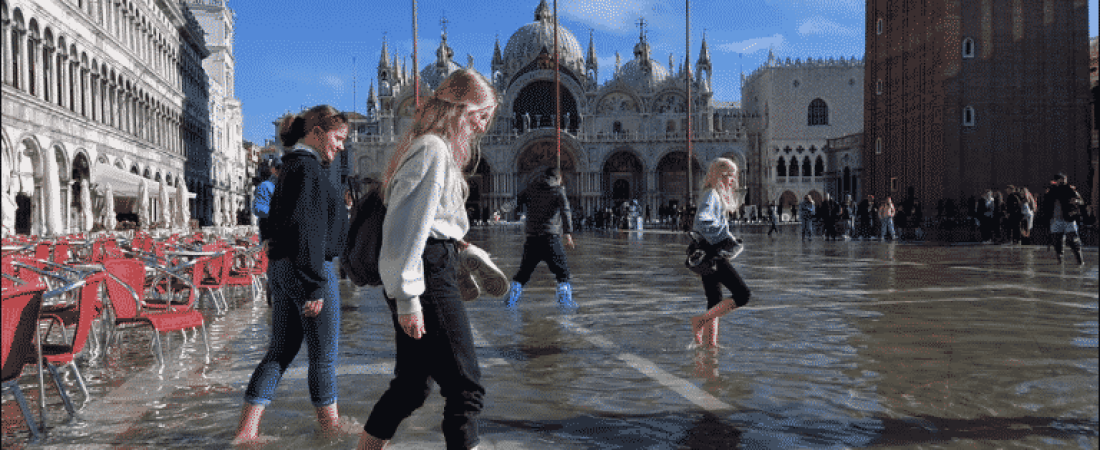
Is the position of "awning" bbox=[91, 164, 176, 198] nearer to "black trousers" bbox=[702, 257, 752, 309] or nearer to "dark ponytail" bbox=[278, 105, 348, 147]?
"black trousers" bbox=[702, 257, 752, 309]

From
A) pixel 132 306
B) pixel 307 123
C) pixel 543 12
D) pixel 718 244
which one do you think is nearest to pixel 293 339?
pixel 307 123

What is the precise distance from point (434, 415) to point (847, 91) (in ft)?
224

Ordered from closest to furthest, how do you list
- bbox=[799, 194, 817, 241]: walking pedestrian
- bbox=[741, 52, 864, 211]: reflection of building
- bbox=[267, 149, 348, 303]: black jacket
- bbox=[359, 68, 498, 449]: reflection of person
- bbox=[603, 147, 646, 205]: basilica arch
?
bbox=[359, 68, 498, 449]: reflection of person
bbox=[267, 149, 348, 303]: black jacket
bbox=[799, 194, 817, 241]: walking pedestrian
bbox=[741, 52, 864, 211]: reflection of building
bbox=[603, 147, 646, 205]: basilica arch

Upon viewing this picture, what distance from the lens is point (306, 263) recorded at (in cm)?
373

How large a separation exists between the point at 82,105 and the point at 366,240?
2811cm

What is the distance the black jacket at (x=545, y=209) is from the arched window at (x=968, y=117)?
27.0 metres

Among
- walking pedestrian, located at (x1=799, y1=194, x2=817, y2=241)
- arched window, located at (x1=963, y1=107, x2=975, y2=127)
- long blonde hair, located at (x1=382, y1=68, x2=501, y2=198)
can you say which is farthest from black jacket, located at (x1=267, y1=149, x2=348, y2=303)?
arched window, located at (x1=963, y1=107, x2=975, y2=127)

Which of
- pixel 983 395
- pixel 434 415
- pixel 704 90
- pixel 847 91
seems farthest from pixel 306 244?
pixel 704 90

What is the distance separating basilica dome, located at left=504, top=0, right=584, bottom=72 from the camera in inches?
3046

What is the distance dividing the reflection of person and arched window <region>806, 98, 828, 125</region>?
68.3 metres

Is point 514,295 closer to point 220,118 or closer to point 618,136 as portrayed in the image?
point 220,118

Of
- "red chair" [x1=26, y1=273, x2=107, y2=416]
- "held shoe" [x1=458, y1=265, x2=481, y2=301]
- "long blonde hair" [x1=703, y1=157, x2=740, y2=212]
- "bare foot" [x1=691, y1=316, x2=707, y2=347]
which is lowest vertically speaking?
"bare foot" [x1=691, y1=316, x2=707, y2=347]

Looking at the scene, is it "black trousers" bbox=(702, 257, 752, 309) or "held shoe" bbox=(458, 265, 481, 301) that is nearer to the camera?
"held shoe" bbox=(458, 265, 481, 301)

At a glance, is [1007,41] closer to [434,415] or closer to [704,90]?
[434,415]
